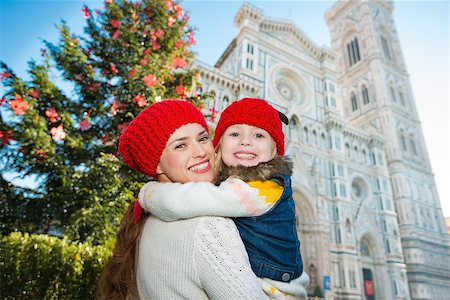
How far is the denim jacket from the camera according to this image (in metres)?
1.40

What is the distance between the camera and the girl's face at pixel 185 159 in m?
1.73

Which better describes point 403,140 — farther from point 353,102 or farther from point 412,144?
point 353,102

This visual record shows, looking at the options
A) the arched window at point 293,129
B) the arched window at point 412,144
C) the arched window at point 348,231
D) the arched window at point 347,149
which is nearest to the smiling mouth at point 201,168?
the arched window at point 293,129

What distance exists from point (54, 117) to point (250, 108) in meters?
4.54

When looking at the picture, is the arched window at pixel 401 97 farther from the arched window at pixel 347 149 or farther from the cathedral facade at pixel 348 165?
the arched window at pixel 347 149

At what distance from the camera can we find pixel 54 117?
16.9 feet

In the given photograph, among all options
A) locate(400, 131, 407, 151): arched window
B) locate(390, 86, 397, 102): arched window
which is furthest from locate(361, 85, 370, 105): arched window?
locate(400, 131, 407, 151): arched window

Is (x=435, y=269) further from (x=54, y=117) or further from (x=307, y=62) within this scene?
(x=54, y=117)

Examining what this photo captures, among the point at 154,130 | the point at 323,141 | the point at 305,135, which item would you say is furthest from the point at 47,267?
the point at 323,141

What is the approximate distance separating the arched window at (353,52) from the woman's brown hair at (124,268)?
37.9 m

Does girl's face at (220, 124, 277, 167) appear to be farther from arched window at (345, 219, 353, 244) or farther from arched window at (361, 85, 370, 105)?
arched window at (361, 85, 370, 105)

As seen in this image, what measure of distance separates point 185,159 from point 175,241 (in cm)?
55

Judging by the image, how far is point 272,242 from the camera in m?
1.43

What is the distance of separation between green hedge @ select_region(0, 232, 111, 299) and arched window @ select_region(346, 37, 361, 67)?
3673 centimetres
